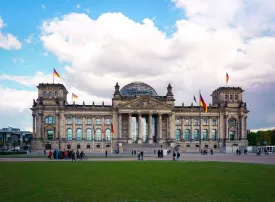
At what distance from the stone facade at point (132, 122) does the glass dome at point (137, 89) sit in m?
1.89

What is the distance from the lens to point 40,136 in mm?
124188

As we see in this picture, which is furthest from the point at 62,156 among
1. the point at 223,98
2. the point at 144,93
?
the point at 223,98

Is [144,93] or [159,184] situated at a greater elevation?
[144,93]

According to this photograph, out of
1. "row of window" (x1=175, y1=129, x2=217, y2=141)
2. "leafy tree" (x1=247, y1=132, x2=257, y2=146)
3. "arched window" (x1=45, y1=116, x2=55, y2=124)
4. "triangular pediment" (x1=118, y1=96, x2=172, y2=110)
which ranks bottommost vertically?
"leafy tree" (x1=247, y1=132, x2=257, y2=146)

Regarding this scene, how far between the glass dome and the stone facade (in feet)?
6.19

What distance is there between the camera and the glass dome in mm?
137125

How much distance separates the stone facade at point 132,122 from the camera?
125688mm

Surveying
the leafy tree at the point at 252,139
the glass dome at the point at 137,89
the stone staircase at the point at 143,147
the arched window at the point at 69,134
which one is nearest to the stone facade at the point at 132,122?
the arched window at the point at 69,134

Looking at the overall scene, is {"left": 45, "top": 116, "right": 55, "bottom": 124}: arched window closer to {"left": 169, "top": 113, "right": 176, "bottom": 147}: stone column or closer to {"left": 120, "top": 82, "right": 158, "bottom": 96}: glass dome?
{"left": 120, "top": 82, "right": 158, "bottom": 96}: glass dome

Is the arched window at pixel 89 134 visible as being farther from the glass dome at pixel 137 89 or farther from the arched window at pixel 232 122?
the arched window at pixel 232 122

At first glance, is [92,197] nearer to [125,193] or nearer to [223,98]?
[125,193]

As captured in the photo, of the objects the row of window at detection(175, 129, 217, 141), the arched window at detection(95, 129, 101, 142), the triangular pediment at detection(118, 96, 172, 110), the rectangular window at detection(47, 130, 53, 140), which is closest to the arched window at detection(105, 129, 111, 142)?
the arched window at detection(95, 129, 101, 142)

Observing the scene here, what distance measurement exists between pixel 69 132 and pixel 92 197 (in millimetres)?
111881

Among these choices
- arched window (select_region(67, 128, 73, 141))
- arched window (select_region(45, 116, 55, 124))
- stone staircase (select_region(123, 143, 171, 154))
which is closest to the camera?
stone staircase (select_region(123, 143, 171, 154))
